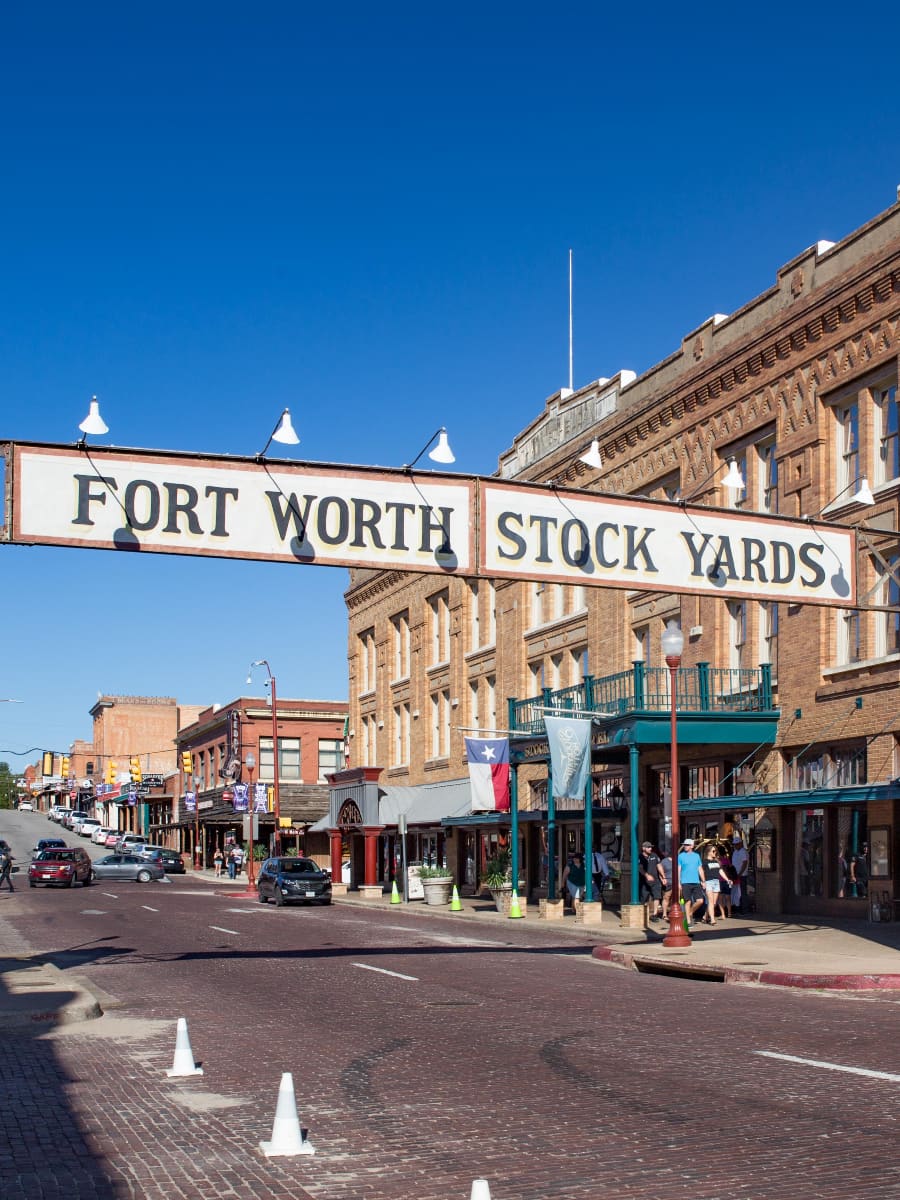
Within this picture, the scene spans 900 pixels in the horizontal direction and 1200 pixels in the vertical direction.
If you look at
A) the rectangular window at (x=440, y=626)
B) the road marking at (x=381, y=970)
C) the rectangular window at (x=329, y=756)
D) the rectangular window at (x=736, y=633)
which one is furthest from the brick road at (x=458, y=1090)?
the rectangular window at (x=329, y=756)

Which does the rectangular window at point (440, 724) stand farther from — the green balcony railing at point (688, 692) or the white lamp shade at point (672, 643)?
the white lamp shade at point (672, 643)

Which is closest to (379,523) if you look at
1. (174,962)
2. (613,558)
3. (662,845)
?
(613,558)

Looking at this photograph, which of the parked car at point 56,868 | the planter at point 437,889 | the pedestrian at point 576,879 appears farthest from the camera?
the parked car at point 56,868

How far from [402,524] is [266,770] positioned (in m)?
64.9

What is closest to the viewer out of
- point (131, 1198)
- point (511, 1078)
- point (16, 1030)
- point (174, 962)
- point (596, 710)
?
point (131, 1198)

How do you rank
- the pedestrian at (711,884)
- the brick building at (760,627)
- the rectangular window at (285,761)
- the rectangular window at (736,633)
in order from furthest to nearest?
the rectangular window at (285,761)
the rectangular window at (736,633)
the pedestrian at (711,884)
the brick building at (760,627)

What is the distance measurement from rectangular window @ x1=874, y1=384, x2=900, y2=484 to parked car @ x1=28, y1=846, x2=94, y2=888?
36.0 meters

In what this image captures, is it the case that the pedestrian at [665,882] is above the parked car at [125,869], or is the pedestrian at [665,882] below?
above

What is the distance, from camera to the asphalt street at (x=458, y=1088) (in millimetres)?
7266

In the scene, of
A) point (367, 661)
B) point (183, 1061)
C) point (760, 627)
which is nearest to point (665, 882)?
point (760, 627)

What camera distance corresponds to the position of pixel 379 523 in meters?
16.1

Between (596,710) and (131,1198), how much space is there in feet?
85.3

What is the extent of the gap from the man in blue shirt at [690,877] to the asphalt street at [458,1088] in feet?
24.1

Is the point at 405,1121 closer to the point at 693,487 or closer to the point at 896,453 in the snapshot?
the point at 896,453
